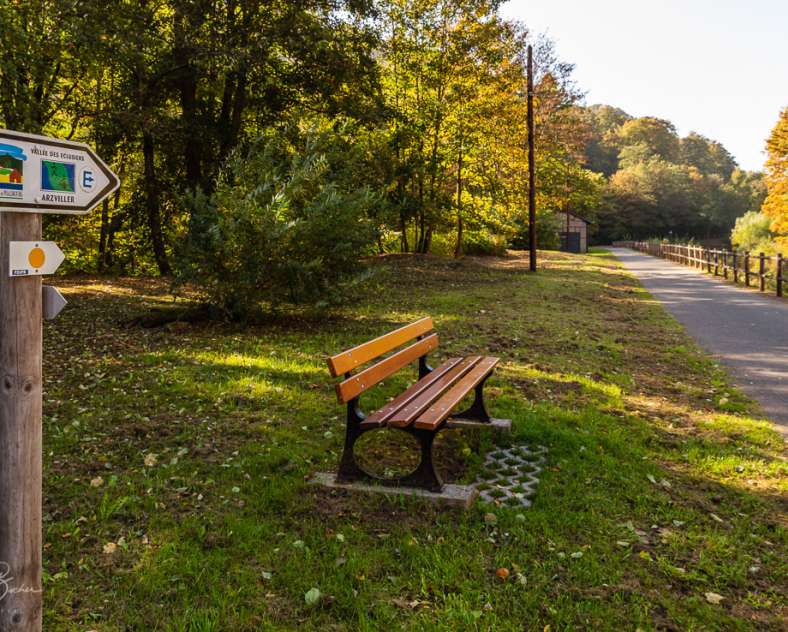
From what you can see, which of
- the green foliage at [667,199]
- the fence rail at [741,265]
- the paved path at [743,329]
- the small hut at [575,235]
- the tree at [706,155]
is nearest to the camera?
the paved path at [743,329]

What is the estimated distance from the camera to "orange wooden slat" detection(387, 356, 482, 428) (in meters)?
4.03

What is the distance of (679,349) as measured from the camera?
9.80 metres

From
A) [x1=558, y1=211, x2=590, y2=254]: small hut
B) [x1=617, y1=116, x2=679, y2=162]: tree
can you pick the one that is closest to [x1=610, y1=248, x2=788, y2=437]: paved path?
[x1=558, y1=211, x2=590, y2=254]: small hut

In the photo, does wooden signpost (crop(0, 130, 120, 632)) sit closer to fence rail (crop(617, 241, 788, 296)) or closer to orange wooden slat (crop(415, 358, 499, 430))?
orange wooden slat (crop(415, 358, 499, 430))

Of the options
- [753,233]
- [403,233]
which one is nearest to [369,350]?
[403,233]

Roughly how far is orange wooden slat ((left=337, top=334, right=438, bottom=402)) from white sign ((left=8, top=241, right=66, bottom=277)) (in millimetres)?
1904

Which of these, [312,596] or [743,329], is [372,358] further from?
[743,329]

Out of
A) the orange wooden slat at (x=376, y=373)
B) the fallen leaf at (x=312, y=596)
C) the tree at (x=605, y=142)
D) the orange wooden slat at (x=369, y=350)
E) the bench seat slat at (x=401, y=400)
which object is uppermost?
the tree at (x=605, y=142)

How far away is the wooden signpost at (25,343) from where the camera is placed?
2355 millimetres

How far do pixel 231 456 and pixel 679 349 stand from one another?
7476 mm

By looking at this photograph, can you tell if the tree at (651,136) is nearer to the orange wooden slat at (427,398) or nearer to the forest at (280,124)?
the forest at (280,124)

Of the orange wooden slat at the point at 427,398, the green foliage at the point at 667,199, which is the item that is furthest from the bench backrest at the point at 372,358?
the green foliage at the point at 667,199

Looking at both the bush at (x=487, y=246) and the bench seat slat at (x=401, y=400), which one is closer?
the bench seat slat at (x=401, y=400)

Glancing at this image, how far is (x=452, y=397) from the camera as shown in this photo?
461 cm
